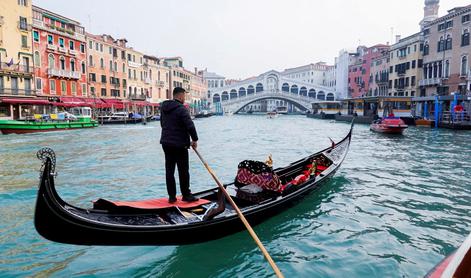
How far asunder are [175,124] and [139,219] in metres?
1.06

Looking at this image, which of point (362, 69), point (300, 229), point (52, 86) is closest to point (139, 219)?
point (300, 229)

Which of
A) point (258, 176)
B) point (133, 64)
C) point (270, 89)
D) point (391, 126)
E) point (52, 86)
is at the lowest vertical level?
point (258, 176)

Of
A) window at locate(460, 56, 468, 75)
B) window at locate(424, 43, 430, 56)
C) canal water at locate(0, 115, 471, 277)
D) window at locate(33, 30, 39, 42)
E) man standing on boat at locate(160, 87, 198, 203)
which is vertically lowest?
canal water at locate(0, 115, 471, 277)

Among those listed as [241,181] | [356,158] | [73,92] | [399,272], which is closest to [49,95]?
[73,92]

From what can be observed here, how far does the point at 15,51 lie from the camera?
2100 cm

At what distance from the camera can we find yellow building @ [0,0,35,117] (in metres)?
20.1

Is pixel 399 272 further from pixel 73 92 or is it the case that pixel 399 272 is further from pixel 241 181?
pixel 73 92

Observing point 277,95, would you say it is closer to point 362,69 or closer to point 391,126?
point 362,69

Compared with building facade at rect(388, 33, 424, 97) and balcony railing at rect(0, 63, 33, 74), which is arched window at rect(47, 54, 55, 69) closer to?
balcony railing at rect(0, 63, 33, 74)

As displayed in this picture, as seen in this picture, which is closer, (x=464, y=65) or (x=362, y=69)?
(x=464, y=65)

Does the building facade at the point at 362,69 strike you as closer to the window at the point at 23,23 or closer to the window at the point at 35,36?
the window at the point at 35,36

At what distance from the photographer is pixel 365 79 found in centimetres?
4391

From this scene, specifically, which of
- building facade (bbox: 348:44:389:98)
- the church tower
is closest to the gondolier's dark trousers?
the church tower

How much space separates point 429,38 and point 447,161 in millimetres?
23770
